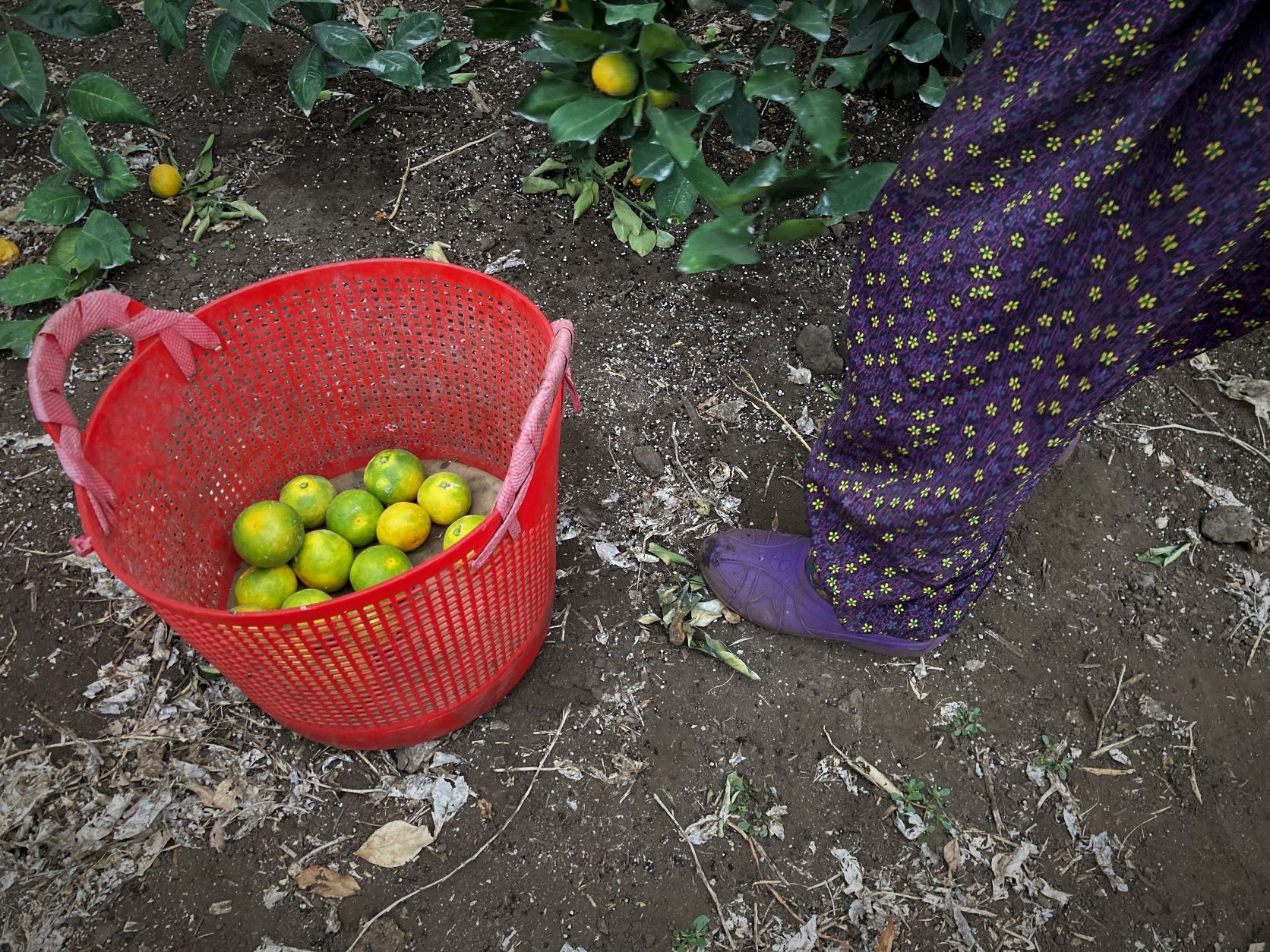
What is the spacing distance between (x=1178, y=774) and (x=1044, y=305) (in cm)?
120

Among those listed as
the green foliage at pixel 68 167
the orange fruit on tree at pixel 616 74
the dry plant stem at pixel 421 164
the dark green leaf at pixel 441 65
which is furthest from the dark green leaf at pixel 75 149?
the orange fruit on tree at pixel 616 74

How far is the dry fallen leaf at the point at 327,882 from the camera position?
152 centimetres

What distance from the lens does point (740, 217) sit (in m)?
1.46

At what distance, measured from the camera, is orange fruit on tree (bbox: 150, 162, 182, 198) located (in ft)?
7.63

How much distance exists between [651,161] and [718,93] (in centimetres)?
20

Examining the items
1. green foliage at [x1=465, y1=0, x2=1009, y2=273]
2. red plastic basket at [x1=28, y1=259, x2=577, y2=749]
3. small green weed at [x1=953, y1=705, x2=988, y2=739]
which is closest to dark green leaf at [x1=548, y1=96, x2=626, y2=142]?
green foliage at [x1=465, y1=0, x2=1009, y2=273]

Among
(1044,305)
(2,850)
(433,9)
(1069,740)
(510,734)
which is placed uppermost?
(1044,305)

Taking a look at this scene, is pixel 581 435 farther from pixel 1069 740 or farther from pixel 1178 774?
pixel 1178 774

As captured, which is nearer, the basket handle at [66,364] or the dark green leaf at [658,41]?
the basket handle at [66,364]

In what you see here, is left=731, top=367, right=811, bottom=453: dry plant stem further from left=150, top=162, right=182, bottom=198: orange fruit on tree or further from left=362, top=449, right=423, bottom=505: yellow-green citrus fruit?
left=150, top=162, right=182, bottom=198: orange fruit on tree

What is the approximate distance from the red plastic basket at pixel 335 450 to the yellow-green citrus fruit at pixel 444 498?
0.49 feet

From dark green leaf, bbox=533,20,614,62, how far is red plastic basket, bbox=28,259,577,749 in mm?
492

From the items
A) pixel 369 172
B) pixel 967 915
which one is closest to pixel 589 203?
pixel 369 172

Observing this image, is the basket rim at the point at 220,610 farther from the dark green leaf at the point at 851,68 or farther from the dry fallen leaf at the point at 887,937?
the dry fallen leaf at the point at 887,937
